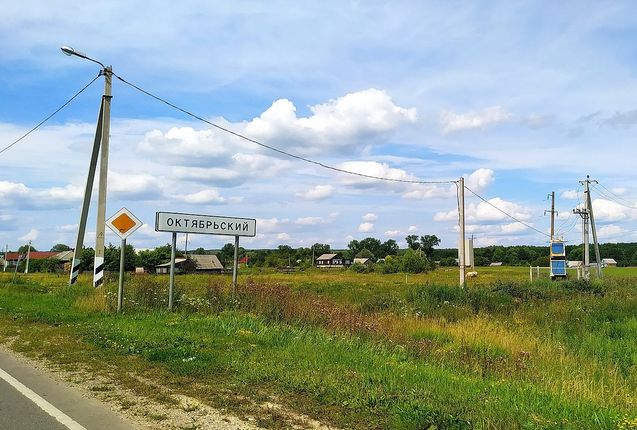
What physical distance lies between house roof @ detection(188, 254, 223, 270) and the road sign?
86.5 metres

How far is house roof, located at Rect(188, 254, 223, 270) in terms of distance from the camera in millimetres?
102562

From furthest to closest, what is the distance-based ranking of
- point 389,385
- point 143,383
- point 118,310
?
point 118,310 → point 143,383 → point 389,385

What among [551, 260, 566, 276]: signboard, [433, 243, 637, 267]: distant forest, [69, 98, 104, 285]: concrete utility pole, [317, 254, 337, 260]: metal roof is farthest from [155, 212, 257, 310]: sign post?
[317, 254, 337, 260]: metal roof

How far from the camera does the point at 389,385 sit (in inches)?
265

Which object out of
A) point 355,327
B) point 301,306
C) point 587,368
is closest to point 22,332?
point 301,306

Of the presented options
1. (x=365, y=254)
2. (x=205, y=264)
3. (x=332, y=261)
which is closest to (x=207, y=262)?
(x=205, y=264)

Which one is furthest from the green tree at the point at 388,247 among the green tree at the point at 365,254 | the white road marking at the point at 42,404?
the white road marking at the point at 42,404

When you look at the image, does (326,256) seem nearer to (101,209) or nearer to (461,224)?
(461,224)

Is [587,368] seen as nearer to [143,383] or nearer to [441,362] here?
[441,362]

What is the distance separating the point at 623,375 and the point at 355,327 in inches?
209

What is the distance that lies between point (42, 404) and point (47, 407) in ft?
0.62

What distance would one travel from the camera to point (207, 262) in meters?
106

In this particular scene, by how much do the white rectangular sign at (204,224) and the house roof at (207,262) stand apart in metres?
86.2

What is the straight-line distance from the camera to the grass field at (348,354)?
5914 millimetres
